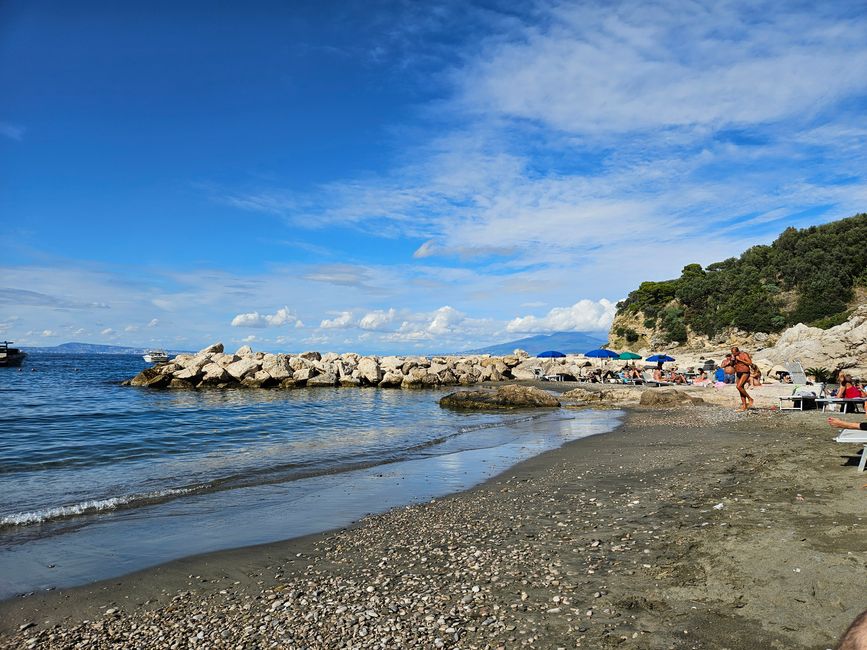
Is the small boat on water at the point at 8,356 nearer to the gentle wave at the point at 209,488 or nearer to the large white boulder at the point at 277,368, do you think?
the large white boulder at the point at 277,368

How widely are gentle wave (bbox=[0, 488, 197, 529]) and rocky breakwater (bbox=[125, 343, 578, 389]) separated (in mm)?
34790

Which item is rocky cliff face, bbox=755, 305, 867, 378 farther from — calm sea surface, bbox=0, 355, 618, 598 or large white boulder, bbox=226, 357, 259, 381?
large white boulder, bbox=226, 357, 259, 381

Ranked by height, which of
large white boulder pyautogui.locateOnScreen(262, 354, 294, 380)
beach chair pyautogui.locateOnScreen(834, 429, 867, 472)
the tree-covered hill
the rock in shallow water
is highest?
the tree-covered hill

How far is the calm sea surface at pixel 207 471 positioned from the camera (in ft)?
27.0

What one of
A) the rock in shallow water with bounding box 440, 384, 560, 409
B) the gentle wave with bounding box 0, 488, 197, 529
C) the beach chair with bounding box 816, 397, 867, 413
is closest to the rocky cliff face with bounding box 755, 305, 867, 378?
the beach chair with bounding box 816, 397, 867, 413

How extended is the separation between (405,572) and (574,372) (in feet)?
158

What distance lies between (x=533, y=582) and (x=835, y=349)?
36409mm

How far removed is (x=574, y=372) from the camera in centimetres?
5228

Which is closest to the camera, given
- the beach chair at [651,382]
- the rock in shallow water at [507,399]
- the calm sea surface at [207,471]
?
the calm sea surface at [207,471]

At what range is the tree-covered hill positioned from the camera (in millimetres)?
56438

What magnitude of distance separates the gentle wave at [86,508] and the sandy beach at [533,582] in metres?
3.87

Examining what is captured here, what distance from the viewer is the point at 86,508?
10.1 m

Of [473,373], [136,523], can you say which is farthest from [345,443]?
[473,373]

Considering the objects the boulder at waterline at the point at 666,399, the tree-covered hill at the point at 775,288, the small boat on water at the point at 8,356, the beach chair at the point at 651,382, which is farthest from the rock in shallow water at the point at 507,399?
the small boat on water at the point at 8,356
